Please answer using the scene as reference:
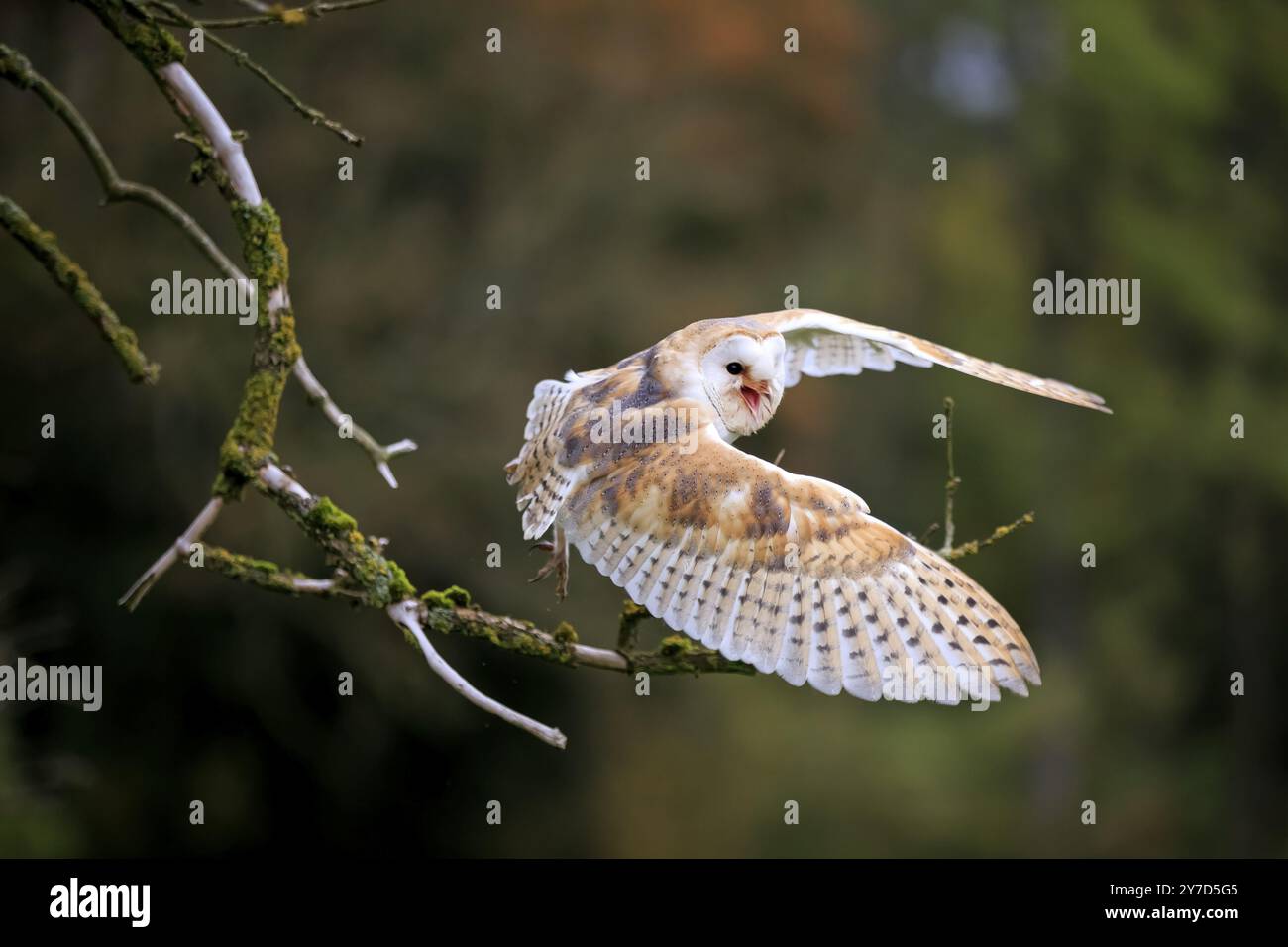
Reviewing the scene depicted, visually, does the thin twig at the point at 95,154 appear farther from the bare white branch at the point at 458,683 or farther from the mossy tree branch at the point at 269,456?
the bare white branch at the point at 458,683

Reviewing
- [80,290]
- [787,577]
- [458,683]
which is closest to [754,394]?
[787,577]

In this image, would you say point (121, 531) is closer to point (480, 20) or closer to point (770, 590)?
point (480, 20)

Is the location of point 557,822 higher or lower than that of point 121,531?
lower

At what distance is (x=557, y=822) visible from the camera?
11258mm

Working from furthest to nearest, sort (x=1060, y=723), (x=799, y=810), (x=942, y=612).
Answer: (x=1060, y=723) → (x=799, y=810) → (x=942, y=612)

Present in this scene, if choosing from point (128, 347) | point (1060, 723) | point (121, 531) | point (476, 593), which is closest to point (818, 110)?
point (1060, 723)

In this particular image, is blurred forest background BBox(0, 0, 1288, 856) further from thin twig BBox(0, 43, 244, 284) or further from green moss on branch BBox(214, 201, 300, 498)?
thin twig BBox(0, 43, 244, 284)

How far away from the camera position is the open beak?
13.4 feet

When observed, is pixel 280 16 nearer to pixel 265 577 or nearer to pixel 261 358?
pixel 261 358

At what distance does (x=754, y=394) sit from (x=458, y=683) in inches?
61.4

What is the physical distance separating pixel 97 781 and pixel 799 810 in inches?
223

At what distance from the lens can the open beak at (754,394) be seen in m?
4.07

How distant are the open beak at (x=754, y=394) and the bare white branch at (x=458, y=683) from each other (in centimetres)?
130

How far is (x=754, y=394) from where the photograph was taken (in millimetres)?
4098
